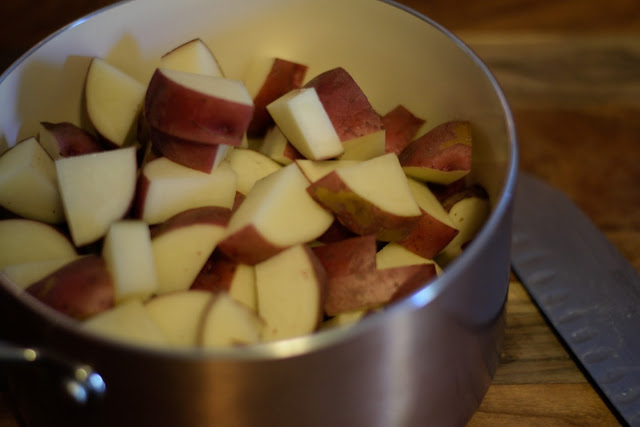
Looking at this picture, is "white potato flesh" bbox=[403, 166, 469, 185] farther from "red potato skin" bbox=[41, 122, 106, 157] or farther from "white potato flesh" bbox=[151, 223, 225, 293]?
"red potato skin" bbox=[41, 122, 106, 157]

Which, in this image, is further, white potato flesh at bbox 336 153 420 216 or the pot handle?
white potato flesh at bbox 336 153 420 216

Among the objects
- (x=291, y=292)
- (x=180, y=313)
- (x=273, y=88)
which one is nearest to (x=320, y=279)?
(x=291, y=292)

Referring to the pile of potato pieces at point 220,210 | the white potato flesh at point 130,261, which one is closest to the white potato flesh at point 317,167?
the pile of potato pieces at point 220,210

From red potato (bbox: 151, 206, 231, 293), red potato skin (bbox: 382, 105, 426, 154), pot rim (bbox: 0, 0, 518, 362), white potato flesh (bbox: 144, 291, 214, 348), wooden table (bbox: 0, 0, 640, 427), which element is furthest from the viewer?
wooden table (bbox: 0, 0, 640, 427)

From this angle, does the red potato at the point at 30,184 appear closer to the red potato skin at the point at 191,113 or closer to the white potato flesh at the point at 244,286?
the red potato skin at the point at 191,113

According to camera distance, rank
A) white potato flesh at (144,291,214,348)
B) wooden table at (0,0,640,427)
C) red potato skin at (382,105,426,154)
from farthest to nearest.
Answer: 1. wooden table at (0,0,640,427)
2. red potato skin at (382,105,426,154)
3. white potato flesh at (144,291,214,348)

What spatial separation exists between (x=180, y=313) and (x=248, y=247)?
0.11m

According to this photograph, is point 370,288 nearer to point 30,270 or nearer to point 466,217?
point 466,217

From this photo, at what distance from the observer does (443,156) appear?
860mm

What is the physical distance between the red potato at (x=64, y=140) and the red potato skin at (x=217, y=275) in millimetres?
235

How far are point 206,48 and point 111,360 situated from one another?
0.51 m

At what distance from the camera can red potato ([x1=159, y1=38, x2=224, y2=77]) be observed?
91cm

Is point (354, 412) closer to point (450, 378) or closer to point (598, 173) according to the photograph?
point (450, 378)

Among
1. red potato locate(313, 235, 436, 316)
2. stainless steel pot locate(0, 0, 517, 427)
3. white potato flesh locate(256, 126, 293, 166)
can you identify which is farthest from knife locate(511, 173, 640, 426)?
white potato flesh locate(256, 126, 293, 166)
